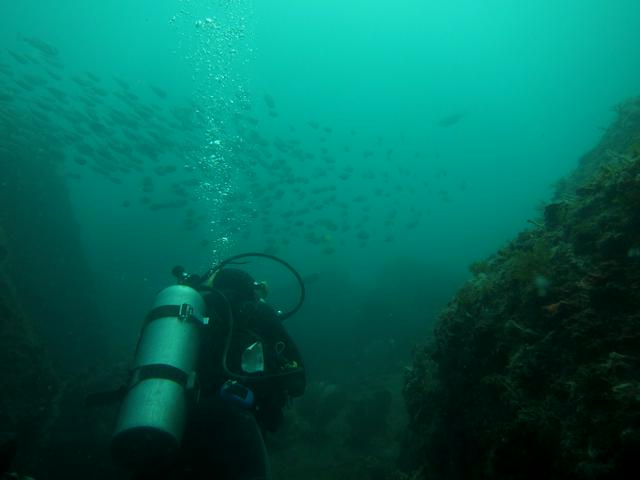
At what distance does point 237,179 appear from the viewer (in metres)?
84.8

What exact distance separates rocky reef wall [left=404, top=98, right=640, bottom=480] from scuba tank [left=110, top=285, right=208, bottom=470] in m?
2.50

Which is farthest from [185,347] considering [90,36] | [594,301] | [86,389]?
[90,36]

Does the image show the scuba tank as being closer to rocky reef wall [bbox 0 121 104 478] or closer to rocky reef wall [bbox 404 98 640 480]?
rocky reef wall [bbox 404 98 640 480]

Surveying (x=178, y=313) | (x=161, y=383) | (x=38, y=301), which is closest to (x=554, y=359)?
(x=161, y=383)

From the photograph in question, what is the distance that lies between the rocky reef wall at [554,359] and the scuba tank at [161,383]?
250 centimetres

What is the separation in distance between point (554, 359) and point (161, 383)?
3205mm

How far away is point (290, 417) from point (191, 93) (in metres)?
122

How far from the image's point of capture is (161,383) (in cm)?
333

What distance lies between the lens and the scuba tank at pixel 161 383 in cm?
311

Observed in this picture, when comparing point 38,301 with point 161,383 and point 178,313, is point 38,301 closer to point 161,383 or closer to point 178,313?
point 178,313

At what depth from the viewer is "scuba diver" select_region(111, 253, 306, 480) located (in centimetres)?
306

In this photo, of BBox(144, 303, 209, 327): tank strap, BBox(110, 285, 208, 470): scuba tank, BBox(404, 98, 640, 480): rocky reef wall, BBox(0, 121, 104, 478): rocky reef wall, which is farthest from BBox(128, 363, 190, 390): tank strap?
BBox(0, 121, 104, 478): rocky reef wall

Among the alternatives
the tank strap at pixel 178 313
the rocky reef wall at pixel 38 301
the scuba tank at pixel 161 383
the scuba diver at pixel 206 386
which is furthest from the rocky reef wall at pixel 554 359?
the rocky reef wall at pixel 38 301

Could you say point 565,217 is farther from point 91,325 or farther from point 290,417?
point 91,325
